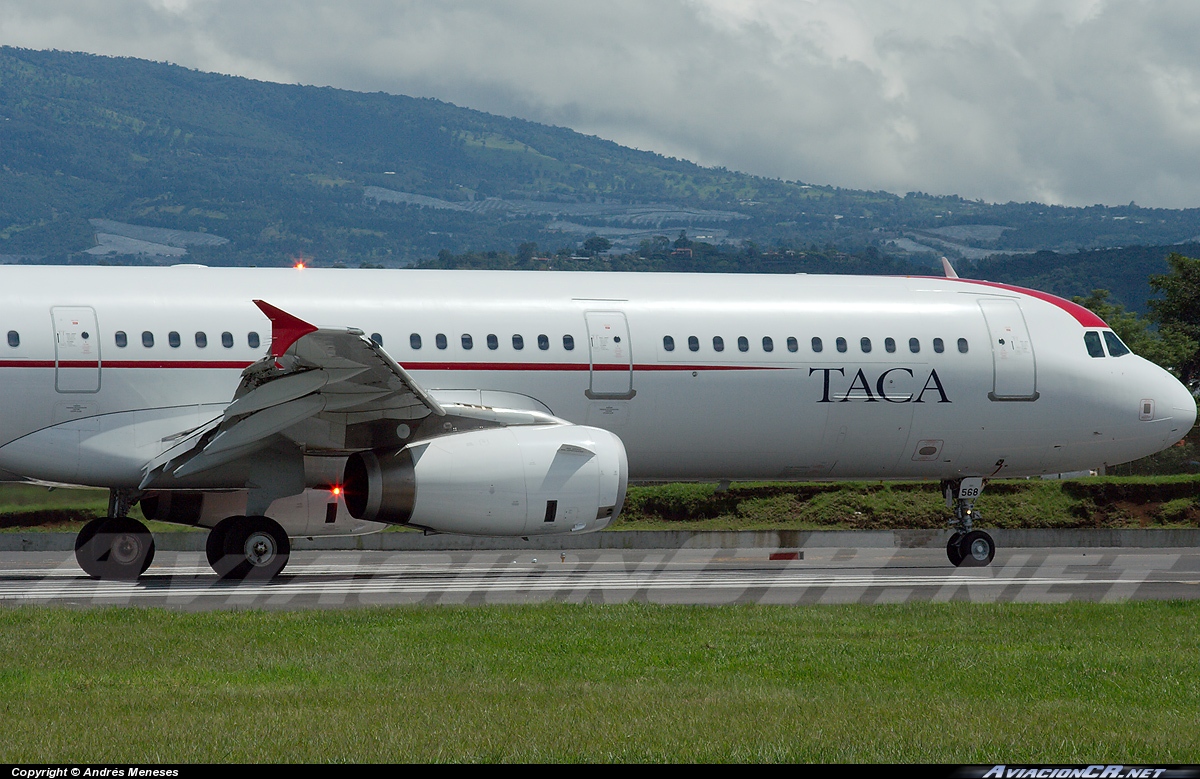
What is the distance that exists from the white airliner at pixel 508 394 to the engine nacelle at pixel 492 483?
0.11 ft

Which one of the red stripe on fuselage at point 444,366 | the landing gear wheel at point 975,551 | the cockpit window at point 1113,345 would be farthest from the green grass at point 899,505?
the red stripe on fuselage at point 444,366

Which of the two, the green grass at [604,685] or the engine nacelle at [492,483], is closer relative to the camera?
the green grass at [604,685]

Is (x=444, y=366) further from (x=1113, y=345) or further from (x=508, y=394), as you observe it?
(x=1113, y=345)

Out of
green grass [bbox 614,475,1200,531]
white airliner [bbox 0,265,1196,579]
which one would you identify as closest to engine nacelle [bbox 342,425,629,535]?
white airliner [bbox 0,265,1196,579]

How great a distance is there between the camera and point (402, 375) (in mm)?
15820

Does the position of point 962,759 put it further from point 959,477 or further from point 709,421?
point 959,477

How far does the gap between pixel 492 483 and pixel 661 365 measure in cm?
358

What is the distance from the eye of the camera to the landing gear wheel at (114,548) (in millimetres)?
18438

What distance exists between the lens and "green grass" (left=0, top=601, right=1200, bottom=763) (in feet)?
25.0

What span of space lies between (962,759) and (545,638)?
510cm

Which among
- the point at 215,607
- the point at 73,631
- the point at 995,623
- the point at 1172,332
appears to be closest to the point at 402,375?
the point at 215,607

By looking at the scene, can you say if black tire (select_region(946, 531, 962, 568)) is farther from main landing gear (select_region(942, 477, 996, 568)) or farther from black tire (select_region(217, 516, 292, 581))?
black tire (select_region(217, 516, 292, 581))

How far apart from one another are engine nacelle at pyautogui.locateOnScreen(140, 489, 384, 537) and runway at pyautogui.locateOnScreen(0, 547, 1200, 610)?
0.75 m

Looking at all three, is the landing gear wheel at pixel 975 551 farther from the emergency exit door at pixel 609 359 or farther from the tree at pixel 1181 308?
the tree at pixel 1181 308
